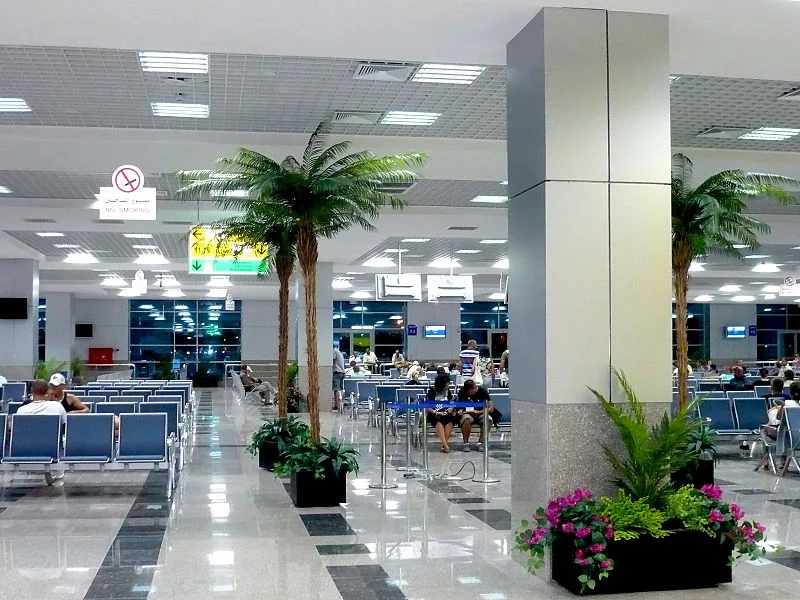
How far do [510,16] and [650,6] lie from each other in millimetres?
1039

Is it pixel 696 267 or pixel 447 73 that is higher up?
pixel 447 73

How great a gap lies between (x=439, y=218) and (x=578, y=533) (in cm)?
1326

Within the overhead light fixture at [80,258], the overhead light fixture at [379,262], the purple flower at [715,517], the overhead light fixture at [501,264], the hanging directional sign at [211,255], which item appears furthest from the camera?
the overhead light fixture at [501,264]

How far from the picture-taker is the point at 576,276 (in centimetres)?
690

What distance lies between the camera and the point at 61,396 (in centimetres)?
1235

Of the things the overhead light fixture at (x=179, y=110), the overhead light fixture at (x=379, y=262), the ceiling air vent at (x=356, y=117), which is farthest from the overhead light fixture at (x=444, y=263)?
the overhead light fixture at (x=179, y=110)

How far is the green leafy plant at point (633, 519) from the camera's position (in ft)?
20.7

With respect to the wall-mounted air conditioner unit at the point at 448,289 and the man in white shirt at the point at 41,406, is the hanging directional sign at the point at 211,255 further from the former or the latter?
the wall-mounted air conditioner unit at the point at 448,289

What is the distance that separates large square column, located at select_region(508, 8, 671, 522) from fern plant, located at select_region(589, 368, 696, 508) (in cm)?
17

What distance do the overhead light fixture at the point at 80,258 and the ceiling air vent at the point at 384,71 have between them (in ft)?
61.0

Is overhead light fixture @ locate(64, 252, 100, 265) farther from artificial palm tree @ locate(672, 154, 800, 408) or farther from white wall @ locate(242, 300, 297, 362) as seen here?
white wall @ locate(242, 300, 297, 362)

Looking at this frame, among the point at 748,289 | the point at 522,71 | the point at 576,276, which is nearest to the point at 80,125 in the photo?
the point at 522,71

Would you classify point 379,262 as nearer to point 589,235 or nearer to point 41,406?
point 41,406

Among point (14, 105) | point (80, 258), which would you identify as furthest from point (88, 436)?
point (80, 258)
